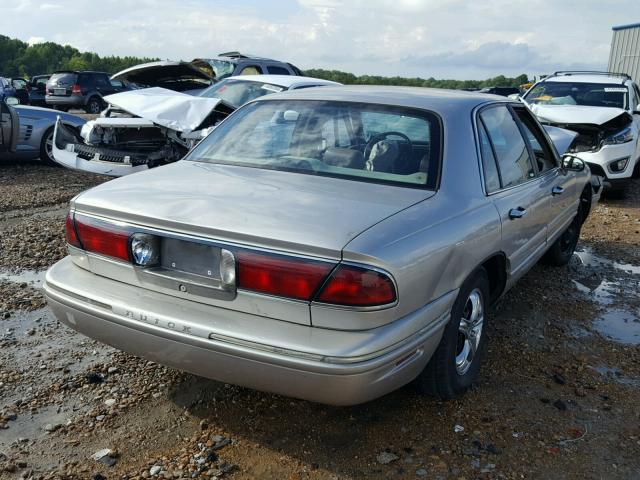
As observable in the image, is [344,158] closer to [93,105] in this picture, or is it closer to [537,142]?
[537,142]

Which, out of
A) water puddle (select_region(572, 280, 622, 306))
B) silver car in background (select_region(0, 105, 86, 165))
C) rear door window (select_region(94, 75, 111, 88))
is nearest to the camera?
water puddle (select_region(572, 280, 622, 306))

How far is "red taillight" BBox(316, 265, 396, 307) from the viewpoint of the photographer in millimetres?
2352

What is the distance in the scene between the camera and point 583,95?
395 inches

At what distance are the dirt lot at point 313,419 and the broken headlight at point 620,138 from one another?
17.0ft

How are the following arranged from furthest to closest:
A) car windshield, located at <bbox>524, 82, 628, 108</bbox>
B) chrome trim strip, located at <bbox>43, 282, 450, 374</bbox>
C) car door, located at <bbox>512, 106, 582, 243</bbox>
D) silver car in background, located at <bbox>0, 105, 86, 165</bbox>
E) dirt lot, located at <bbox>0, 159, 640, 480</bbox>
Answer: car windshield, located at <bbox>524, 82, 628, 108</bbox> → silver car in background, located at <bbox>0, 105, 86, 165</bbox> → car door, located at <bbox>512, 106, 582, 243</bbox> → dirt lot, located at <bbox>0, 159, 640, 480</bbox> → chrome trim strip, located at <bbox>43, 282, 450, 374</bbox>

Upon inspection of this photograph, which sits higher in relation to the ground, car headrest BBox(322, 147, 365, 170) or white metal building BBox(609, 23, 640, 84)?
white metal building BBox(609, 23, 640, 84)

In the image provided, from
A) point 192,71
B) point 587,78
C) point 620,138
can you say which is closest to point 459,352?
point 620,138

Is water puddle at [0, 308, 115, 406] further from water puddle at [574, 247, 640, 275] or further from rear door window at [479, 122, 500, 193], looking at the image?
water puddle at [574, 247, 640, 275]

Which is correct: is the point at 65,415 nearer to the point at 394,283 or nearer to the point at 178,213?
the point at 178,213

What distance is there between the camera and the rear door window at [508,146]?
142 inches

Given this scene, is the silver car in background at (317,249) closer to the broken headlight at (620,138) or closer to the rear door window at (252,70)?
the broken headlight at (620,138)

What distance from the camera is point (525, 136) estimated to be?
13.8 ft

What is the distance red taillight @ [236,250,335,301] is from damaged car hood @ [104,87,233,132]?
482 cm

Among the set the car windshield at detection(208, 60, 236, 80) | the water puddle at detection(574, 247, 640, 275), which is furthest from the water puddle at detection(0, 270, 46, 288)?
the car windshield at detection(208, 60, 236, 80)
